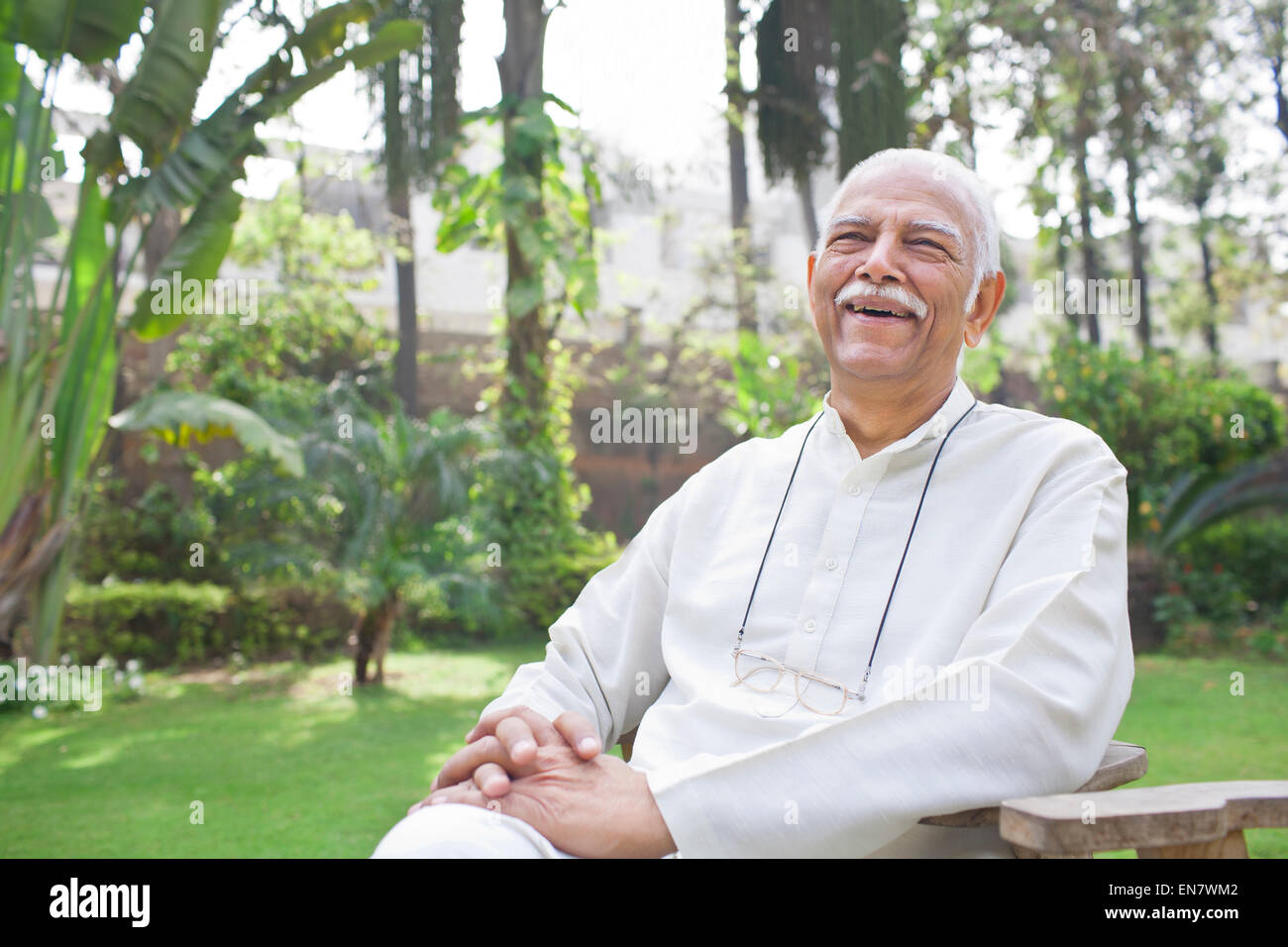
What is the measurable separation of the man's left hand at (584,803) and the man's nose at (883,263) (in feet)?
3.63

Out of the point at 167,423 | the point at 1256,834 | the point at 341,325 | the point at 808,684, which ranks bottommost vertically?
the point at 1256,834

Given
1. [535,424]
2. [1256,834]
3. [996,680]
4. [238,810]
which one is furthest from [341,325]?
[996,680]

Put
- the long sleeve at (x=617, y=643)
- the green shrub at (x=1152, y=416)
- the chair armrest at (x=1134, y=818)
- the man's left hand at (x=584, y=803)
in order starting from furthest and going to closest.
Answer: the green shrub at (x=1152, y=416) → the long sleeve at (x=617, y=643) → the man's left hand at (x=584, y=803) → the chair armrest at (x=1134, y=818)

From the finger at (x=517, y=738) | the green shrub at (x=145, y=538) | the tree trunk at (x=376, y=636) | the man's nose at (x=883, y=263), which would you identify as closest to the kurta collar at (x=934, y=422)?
the man's nose at (x=883, y=263)

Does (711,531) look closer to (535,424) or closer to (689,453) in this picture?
(535,424)

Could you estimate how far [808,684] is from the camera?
1960mm

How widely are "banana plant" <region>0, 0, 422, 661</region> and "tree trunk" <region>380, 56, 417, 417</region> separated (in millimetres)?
1664

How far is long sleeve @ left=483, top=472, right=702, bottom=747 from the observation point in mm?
2201

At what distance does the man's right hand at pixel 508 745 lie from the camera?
178 centimetres

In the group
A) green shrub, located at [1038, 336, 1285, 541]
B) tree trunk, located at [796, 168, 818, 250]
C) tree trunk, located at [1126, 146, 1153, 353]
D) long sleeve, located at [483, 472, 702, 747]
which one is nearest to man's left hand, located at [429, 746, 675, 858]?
long sleeve, located at [483, 472, 702, 747]

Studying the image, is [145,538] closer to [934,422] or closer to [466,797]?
[466,797]

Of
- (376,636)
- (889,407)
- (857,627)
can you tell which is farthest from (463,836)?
(376,636)

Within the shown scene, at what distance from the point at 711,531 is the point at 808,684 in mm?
487

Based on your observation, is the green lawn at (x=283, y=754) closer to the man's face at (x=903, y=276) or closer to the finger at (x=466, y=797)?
the finger at (x=466, y=797)
